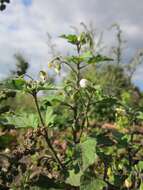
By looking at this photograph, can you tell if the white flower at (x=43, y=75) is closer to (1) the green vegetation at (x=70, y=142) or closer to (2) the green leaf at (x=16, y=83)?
(1) the green vegetation at (x=70, y=142)

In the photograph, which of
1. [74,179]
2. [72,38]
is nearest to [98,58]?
[72,38]

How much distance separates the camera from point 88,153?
2.57m

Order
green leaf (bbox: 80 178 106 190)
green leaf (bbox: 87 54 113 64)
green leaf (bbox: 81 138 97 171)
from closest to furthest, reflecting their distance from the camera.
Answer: green leaf (bbox: 81 138 97 171) → green leaf (bbox: 80 178 106 190) → green leaf (bbox: 87 54 113 64)

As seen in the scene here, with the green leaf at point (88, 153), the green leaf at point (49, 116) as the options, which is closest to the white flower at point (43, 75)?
the green leaf at point (49, 116)

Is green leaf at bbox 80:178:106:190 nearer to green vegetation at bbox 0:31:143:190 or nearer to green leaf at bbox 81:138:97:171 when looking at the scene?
green vegetation at bbox 0:31:143:190

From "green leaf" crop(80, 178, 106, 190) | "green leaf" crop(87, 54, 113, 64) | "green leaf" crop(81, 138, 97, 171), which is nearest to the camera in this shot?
"green leaf" crop(81, 138, 97, 171)

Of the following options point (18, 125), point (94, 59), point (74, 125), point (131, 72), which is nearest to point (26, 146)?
point (18, 125)

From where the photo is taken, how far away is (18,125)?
281 centimetres

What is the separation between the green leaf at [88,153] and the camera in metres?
2.54

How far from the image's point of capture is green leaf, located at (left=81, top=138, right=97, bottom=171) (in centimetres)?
254

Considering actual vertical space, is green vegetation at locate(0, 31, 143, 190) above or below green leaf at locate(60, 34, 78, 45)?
below

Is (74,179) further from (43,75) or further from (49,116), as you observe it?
(43,75)

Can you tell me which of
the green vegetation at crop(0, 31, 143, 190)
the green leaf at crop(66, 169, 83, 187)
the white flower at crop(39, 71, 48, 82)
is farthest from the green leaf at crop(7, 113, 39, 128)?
the green leaf at crop(66, 169, 83, 187)

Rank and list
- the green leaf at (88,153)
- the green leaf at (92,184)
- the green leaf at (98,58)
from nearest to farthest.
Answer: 1. the green leaf at (88,153)
2. the green leaf at (92,184)
3. the green leaf at (98,58)
